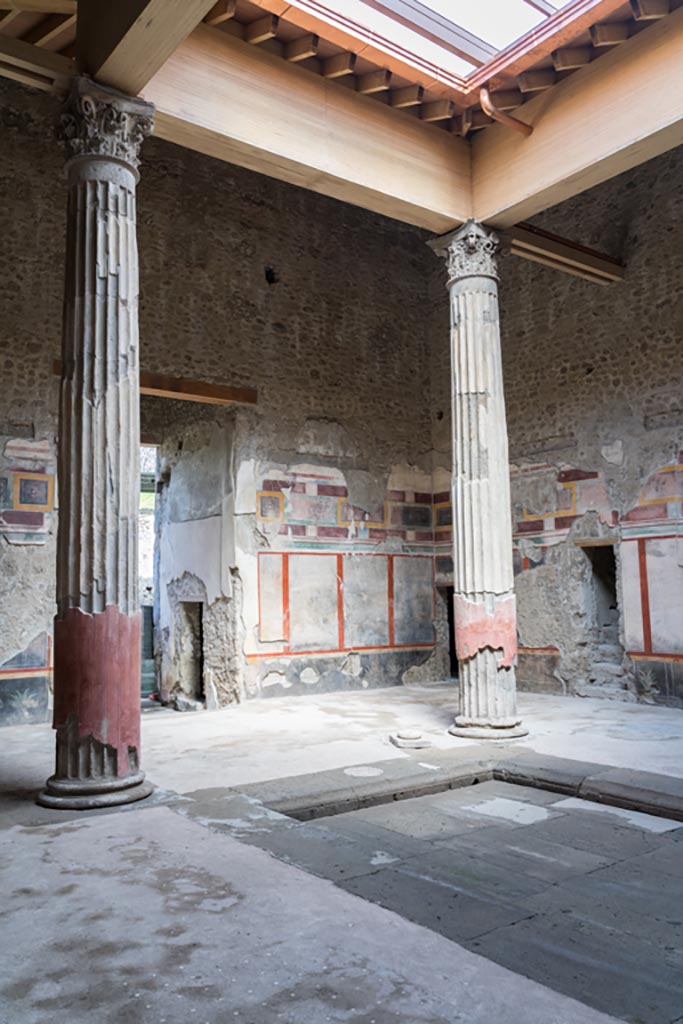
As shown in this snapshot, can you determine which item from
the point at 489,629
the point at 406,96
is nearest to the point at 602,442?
the point at 489,629

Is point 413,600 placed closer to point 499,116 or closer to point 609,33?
point 499,116

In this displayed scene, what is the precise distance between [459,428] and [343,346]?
4404mm

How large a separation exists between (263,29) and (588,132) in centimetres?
262

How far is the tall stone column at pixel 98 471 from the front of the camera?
4746 mm

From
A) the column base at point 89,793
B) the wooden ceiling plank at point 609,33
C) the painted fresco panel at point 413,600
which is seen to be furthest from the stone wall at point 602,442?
the column base at point 89,793

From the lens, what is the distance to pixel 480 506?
717 centimetres

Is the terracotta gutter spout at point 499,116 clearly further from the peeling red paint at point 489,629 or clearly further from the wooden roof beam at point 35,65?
the peeling red paint at point 489,629

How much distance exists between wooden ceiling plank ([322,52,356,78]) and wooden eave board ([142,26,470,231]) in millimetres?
168

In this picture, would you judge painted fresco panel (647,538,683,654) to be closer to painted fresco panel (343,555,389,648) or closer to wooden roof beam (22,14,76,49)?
painted fresco panel (343,555,389,648)

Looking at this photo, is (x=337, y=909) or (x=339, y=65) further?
(x=339, y=65)

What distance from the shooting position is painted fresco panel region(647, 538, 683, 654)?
8.91 m

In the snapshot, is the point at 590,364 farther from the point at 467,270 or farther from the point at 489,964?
the point at 489,964

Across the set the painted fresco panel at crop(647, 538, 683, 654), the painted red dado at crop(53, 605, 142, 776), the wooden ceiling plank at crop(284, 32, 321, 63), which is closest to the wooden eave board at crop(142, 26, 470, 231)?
the wooden ceiling plank at crop(284, 32, 321, 63)

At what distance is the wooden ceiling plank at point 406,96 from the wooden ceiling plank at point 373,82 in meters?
0.17
